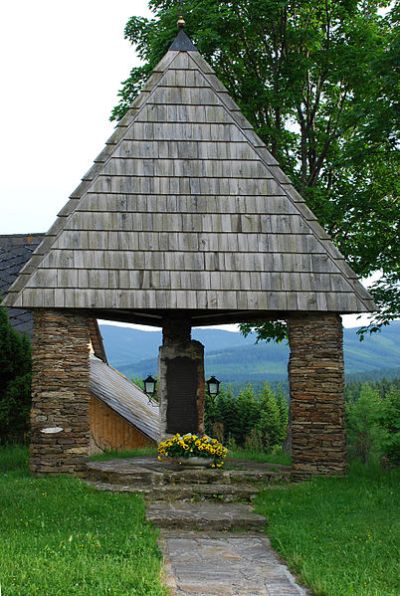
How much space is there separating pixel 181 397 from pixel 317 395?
299cm

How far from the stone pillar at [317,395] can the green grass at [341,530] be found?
0.46m

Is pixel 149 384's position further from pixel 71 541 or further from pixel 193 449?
pixel 71 541

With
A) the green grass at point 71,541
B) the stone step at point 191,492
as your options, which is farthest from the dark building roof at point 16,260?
the stone step at point 191,492

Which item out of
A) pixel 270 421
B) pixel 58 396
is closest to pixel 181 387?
pixel 58 396

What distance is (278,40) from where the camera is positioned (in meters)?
20.4

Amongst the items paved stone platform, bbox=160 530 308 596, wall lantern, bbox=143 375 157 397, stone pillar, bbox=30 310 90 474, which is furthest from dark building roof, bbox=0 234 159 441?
paved stone platform, bbox=160 530 308 596

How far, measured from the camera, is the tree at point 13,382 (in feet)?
56.5

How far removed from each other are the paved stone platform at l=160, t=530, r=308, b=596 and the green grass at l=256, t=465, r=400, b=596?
0.20m

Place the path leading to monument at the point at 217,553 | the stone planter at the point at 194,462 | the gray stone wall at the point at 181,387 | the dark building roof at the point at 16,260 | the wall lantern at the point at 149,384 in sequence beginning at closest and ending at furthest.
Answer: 1. the path leading to monument at the point at 217,553
2. the stone planter at the point at 194,462
3. the gray stone wall at the point at 181,387
4. the wall lantern at the point at 149,384
5. the dark building roof at the point at 16,260

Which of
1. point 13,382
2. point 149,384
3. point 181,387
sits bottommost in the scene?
point 181,387

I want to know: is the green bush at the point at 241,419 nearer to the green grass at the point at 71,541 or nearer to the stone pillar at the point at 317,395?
the stone pillar at the point at 317,395

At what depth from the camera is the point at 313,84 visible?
21.9 metres

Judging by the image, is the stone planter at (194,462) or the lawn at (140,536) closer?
the lawn at (140,536)

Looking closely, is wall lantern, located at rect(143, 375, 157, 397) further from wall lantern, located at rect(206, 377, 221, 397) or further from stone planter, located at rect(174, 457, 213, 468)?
stone planter, located at rect(174, 457, 213, 468)
